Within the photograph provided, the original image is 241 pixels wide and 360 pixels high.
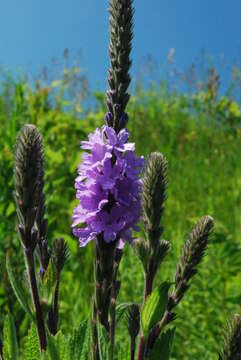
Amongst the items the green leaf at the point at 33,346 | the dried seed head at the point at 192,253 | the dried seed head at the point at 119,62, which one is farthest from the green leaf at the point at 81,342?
the dried seed head at the point at 119,62

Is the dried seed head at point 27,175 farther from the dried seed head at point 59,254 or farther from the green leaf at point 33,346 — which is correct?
the green leaf at point 33,346

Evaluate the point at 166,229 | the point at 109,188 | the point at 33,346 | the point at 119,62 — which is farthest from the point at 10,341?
the point at 166,229

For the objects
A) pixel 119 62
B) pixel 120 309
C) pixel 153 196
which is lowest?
pixel 120 309

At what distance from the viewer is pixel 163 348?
113 centimetres

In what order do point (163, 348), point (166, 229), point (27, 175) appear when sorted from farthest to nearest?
point (166, 229)
point (163, 348)
point (27, 175)

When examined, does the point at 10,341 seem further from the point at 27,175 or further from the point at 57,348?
the point at 27,175

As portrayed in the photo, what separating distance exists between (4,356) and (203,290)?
1568 mm

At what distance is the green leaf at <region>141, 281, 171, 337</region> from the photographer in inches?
40.5

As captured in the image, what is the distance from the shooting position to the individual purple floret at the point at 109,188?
0.99 metres

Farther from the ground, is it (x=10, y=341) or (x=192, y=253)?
(x=192, y=253)

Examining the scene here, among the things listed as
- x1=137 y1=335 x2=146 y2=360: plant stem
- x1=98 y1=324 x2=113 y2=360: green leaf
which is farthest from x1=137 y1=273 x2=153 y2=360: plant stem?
x1=98 y1=324 x2=113 y2=360: green leaf

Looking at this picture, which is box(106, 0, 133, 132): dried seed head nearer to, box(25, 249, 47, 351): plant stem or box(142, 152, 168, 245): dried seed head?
box(142, 152, 168, 245): dried seed head

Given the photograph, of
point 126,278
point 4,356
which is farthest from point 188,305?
point 4,356

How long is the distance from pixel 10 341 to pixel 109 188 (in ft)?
1.47
